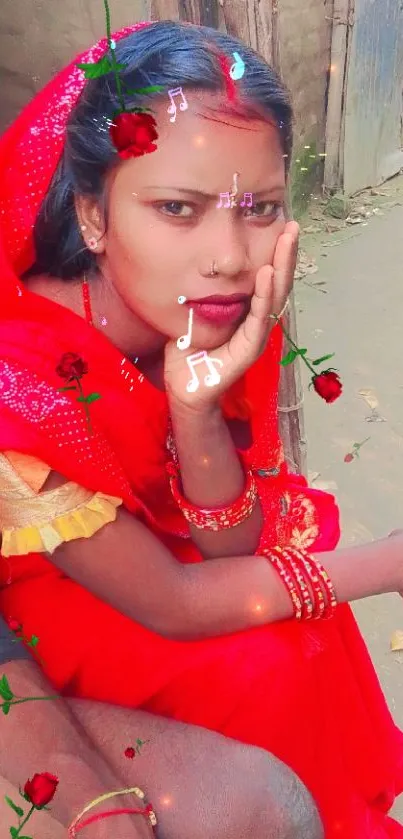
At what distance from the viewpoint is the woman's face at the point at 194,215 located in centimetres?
76

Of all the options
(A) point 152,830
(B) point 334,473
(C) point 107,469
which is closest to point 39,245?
(C) point 107,469

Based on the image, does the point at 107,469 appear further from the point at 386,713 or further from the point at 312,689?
the point at 386,713

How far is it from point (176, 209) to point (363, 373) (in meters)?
2.20

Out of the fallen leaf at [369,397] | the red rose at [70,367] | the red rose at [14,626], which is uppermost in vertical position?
the red rose at [70,367]

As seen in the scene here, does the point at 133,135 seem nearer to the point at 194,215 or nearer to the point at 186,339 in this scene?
the point at 194,215

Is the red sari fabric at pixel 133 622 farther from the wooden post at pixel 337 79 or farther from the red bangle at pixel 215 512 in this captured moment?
the wooden post at pixel 337 79

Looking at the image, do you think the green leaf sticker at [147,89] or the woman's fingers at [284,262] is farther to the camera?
the woman's fingers at [284,262]

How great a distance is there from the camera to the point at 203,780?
0.98m

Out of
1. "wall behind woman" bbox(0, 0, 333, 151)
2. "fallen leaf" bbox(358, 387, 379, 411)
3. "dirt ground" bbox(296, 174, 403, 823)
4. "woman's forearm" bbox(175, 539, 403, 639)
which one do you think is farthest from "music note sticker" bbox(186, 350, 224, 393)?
"fallen leaf" bbox(358, 387, 379, 411)

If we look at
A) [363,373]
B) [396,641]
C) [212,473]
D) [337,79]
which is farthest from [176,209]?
[337,79]

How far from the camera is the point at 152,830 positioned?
0.95 meters

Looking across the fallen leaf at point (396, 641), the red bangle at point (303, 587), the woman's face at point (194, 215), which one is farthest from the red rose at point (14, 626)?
the fallen leaf at point (396, 641)

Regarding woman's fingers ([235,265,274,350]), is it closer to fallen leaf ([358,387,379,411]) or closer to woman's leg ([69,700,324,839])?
woman's leg ([69,700,324,839])

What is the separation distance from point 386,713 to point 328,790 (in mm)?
225
